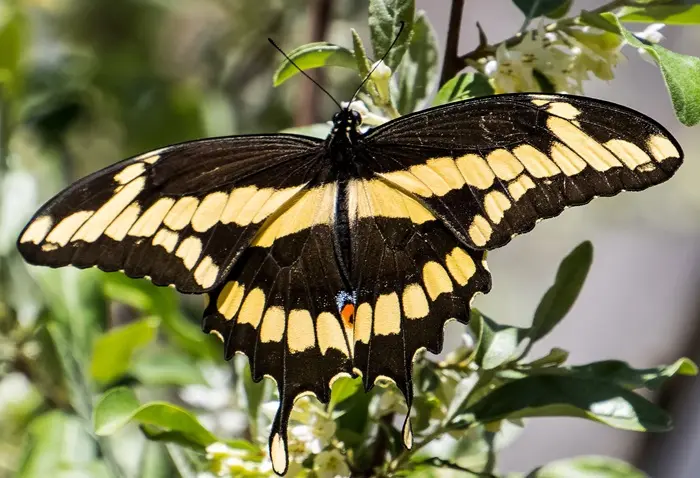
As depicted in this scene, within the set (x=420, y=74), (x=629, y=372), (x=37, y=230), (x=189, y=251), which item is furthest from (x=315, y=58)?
(x=629, y=372)

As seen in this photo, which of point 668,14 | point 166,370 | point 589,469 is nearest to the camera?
point 668,14

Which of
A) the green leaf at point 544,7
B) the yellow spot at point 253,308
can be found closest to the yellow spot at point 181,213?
the yellow spot at point 253,308

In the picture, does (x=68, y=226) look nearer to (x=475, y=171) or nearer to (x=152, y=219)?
(x=152, y=219)

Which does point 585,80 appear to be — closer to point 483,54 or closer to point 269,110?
point 483,54

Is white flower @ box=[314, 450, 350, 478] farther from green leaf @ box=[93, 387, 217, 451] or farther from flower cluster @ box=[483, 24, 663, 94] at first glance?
flower cluster @ box=[483, 24, 663, 94]

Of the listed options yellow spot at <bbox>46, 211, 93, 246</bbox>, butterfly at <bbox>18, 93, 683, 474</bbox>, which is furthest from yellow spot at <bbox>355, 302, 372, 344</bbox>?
yellow spot at <bbox>46, 211, 93, 246</bbox>

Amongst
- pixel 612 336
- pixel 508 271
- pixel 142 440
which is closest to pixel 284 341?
pixel 142 440
